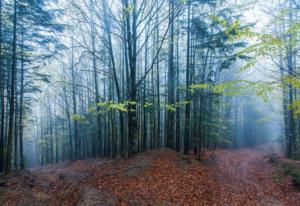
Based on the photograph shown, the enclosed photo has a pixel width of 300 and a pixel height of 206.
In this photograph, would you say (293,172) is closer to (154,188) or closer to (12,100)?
(154,188)

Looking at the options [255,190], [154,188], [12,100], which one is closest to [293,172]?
[255,190]

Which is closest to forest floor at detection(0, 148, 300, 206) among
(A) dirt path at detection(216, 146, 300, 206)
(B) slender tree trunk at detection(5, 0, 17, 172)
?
(A) dirt path at detection(216, 146, 300, 206)

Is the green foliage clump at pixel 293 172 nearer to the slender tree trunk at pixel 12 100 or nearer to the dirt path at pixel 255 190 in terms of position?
the dirt path at pixel 255 190

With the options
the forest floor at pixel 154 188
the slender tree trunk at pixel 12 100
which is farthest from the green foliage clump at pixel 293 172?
the slender tree trunk at pixel 12 100

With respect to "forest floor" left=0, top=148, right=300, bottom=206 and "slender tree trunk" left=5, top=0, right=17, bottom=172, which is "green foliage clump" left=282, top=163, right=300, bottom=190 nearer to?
"forest floor" left=0, top=148, right=300, bottom=206

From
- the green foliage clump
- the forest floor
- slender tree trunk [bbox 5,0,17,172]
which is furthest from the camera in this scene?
slender tree trunk [bbox 5,0,17,172]

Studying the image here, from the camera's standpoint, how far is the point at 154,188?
22.4 feet

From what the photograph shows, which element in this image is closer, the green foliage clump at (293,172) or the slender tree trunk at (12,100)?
the green foliage clump at (293,172)

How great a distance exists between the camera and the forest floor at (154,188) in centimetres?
631

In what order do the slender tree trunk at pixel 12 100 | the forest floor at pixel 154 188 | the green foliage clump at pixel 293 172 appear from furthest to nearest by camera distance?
the slender tree trunk at pixel 12 100, the green foliage clump at pixel 293 172, the forest floor at pixel 154 188

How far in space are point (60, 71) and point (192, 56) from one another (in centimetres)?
1495

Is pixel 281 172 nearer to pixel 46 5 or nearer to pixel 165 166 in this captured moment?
pixel 165 166

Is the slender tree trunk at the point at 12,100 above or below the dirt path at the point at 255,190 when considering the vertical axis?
above

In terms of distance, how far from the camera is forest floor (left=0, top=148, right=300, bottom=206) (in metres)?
6.31
